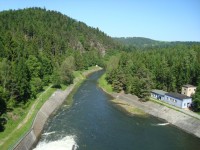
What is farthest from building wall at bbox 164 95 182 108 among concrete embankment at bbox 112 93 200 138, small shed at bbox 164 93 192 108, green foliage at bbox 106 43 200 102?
green foliage at bbox 106 43 200 102

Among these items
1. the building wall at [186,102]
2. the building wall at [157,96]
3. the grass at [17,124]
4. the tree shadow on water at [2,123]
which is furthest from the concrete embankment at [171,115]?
the tree shadow on water at [2,123]

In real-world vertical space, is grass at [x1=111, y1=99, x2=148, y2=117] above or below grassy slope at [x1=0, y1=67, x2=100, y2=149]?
below

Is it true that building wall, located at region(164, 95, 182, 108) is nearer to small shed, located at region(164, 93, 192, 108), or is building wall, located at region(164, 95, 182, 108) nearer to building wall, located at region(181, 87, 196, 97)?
small shed, located at region(164, 93, 192, 108)

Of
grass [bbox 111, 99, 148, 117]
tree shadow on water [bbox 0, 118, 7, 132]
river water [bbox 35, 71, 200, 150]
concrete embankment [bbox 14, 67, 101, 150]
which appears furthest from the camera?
grass [bbox 111, 99, 148, 117]

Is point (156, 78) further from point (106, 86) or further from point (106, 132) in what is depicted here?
point (106, 132)

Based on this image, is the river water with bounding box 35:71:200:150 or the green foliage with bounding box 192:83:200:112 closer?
the river water with bounding box 35:71:200:150

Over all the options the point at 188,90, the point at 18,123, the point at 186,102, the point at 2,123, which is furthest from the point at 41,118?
the point at 188,90
